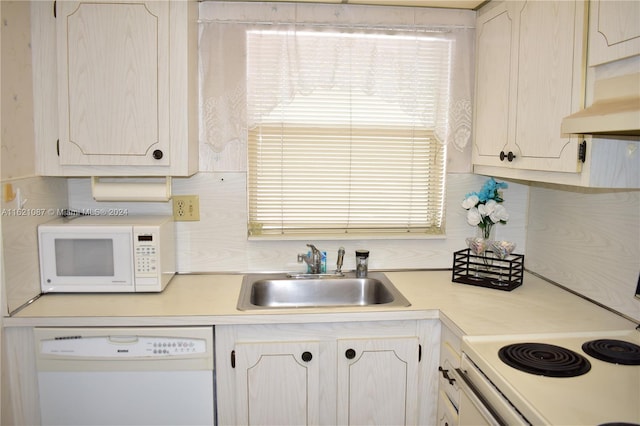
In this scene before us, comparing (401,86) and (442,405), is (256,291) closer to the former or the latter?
(442,405)

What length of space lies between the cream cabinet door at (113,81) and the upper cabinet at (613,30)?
59.2 inches

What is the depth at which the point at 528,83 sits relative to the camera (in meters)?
1.92

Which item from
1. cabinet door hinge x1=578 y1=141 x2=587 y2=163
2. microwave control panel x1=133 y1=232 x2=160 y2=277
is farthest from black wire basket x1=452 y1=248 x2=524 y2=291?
microwave control panel x1=133 y1=232 x2=160 y2=277

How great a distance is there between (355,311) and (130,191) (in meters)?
1.08

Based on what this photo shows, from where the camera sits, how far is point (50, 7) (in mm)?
2027

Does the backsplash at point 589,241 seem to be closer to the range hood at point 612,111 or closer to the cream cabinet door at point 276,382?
the range hood at point 612,111

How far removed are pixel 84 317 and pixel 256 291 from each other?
2.46 feet

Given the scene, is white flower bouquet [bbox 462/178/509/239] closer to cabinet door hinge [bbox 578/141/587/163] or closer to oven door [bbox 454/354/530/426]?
cabinet door hinge [bbox 578/141/587/163]

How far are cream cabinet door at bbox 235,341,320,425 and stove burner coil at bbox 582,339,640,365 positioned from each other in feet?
3.04

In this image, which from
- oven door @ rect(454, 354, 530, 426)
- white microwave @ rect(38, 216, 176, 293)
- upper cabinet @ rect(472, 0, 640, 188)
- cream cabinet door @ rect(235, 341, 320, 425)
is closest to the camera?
oven door @ rect(454, 354, 530, 426)

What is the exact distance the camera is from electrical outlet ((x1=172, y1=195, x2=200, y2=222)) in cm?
244

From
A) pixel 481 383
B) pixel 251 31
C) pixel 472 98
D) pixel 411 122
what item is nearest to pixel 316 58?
pixel 251 31

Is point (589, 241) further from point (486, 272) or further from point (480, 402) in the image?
point (480, 402)

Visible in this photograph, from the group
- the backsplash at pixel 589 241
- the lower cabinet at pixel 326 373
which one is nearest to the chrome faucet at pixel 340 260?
the lower cabinet at pixel 326 373
